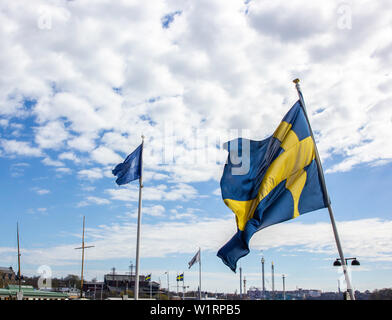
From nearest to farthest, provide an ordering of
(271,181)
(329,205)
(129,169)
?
(329,205) < (271,181) < (129,169)

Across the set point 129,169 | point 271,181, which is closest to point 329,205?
point 271,181

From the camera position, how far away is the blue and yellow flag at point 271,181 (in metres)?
8.89

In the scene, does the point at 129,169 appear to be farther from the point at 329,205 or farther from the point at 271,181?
the point at 329,205

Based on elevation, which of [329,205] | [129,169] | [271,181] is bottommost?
[329,205]

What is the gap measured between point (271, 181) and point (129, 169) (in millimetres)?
10934

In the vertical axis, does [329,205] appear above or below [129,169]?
below

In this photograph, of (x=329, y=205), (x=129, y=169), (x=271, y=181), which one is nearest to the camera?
(x=329, y=205)

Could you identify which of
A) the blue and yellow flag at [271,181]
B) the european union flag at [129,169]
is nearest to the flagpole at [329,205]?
the blue and yellow flag at [271,181]

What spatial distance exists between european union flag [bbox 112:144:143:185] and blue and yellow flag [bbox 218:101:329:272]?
9794mm

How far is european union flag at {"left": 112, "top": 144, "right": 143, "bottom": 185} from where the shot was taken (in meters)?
18.8

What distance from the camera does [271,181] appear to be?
9.18m
